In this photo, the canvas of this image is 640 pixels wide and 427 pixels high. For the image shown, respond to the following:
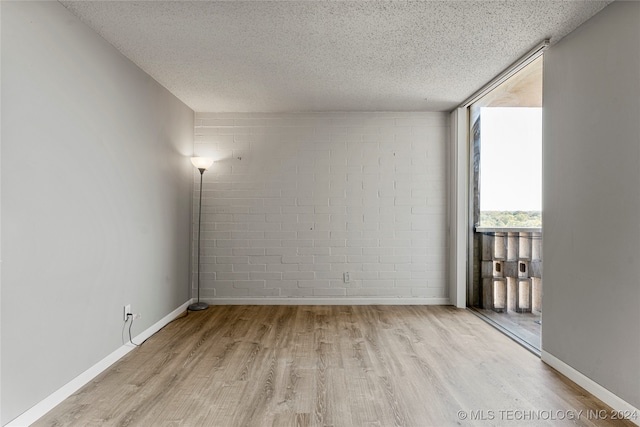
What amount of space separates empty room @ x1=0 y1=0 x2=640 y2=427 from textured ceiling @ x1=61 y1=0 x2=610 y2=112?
0.02 metres

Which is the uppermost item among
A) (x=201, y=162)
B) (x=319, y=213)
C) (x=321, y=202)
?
(x=201, y=162)

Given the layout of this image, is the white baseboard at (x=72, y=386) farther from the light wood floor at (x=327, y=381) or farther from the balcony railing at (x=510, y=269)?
the balcony railing at (x=510, y=269)

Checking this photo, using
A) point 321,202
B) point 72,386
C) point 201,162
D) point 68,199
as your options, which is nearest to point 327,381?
point 72,386

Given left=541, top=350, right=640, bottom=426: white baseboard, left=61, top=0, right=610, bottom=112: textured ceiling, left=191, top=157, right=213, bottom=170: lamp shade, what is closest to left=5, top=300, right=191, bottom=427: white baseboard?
left=191, top=157, right=213, bottom=170: lamp shade

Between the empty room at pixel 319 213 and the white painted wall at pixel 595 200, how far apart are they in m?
0.02

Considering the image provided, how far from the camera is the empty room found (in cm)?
203

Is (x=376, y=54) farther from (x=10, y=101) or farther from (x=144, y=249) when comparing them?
(x=144, y=249)

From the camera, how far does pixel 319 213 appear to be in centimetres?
459

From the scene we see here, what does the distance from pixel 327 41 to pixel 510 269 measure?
288 centimetres

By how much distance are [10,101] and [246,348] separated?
230cm

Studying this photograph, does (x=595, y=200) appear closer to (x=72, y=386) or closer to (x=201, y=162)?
(x=72, y=386)

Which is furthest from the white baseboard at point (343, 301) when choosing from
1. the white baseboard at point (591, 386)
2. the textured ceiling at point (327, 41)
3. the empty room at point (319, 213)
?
the textured ceiling at point (327, 41)

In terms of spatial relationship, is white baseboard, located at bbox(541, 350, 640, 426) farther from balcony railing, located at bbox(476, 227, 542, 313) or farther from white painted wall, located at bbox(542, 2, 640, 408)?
balcony railing, located at bbox(476, 227, 542, 313)

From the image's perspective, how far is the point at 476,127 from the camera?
4227 millimetres
